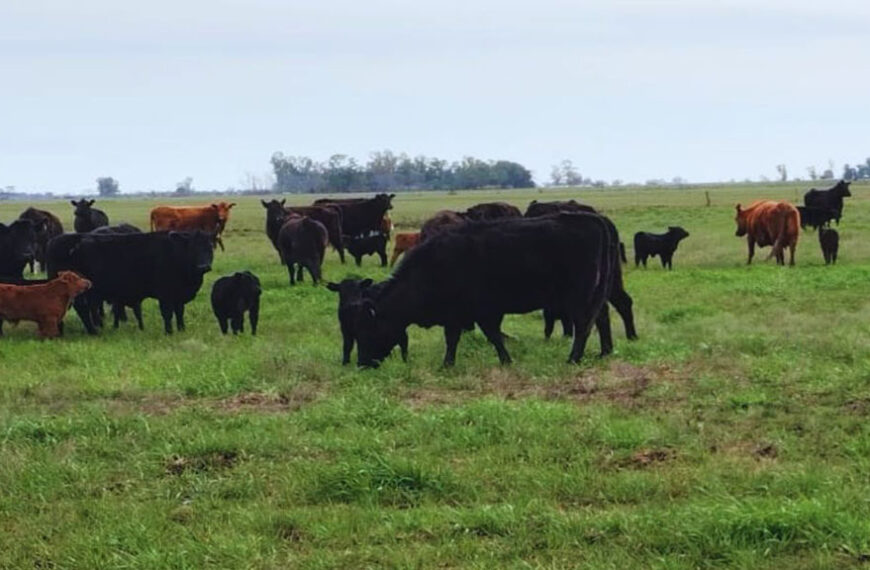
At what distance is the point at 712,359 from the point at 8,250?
1224cm

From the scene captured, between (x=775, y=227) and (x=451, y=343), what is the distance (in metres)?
15.1

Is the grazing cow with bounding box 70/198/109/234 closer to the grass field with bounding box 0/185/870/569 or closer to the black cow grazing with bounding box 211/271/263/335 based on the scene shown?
the black cow grazing with bounding box 211/271/263/335

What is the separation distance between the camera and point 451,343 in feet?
39.1

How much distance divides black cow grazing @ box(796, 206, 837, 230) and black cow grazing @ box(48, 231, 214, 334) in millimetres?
19457

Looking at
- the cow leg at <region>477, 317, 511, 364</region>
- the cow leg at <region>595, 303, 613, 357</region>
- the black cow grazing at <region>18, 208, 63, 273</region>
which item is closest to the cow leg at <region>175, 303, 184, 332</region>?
the cow leg at <region>477, 317, 511, 364</region>

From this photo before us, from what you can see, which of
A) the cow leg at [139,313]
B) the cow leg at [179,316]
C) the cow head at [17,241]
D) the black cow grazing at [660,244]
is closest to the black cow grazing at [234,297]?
the cow leg at [179,316]

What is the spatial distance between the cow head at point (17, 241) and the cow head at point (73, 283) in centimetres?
351

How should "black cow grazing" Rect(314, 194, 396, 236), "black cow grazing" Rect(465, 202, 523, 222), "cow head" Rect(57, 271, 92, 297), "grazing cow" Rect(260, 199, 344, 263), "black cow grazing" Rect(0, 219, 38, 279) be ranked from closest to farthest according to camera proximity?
"cow head" Rect(57, 271, 92, 297)
"black cow grazing" Rect(0, 219, 38, 279)
"black cow grazing" Rect(465, 202, 523, 222)
"grazing cow" Rect(260, 199, 344, 263)
"black cow grazing" Rect(314, 194, 396, 236)

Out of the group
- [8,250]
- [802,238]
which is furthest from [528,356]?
[802,238]

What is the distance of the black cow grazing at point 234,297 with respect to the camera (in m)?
14.9

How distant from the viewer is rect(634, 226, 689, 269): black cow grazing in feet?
78.9

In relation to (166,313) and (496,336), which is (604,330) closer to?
(496,336)

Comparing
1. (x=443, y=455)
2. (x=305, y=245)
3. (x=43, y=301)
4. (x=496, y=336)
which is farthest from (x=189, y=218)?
(x=443, y=455)

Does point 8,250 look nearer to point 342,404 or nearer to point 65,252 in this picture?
point 65,252
